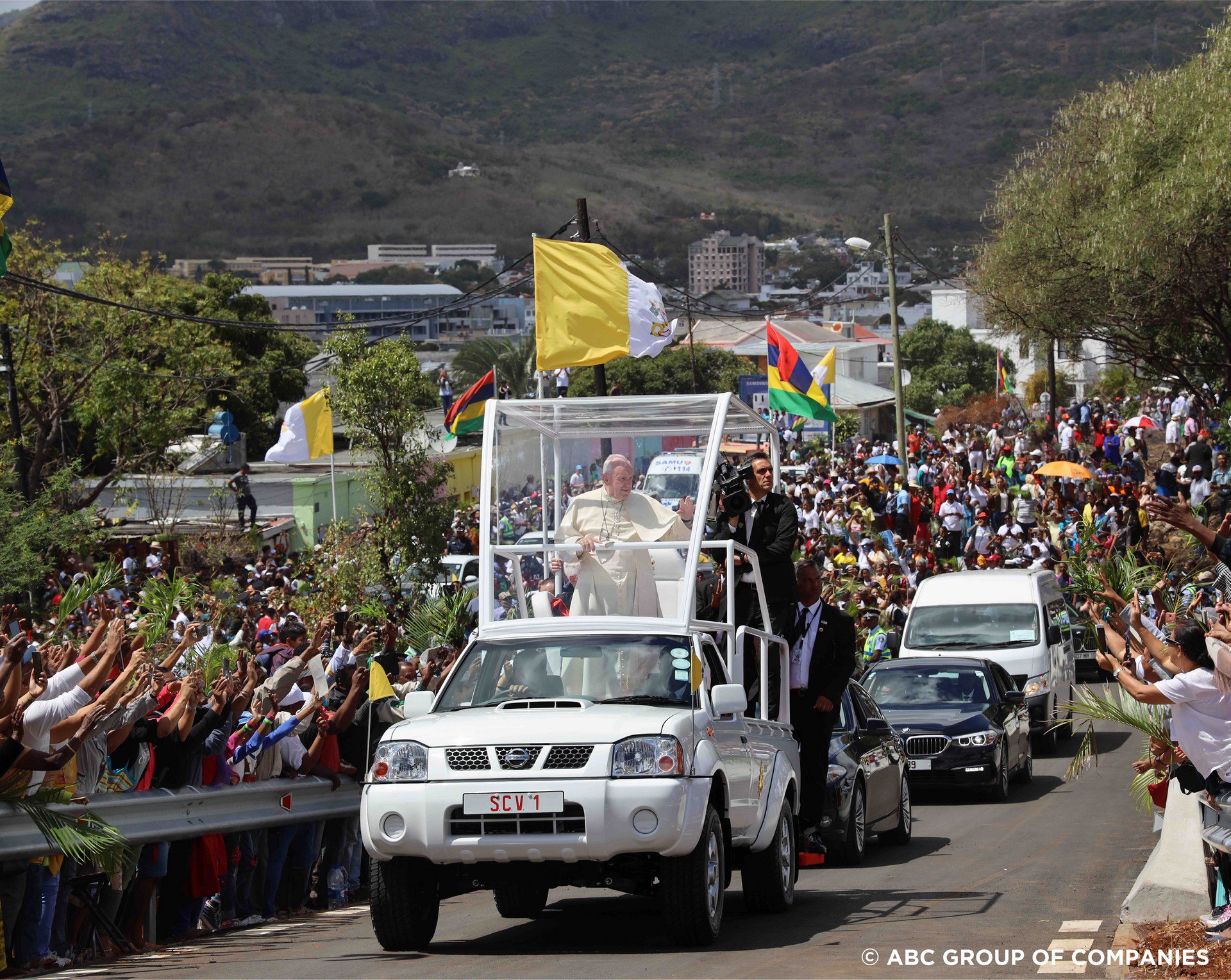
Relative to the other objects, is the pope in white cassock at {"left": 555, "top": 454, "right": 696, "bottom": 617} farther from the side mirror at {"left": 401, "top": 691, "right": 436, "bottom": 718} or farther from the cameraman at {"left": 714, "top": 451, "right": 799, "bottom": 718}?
the side mirror at {"left": 401, "top": 691, "right": 436, "bottom": 718}

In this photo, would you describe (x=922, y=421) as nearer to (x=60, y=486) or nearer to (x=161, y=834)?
(x=60, y=486)

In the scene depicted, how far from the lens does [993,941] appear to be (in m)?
8.24

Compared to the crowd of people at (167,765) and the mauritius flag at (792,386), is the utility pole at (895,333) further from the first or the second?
the crowd of people at (167,765)

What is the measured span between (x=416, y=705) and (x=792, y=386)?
991 inches

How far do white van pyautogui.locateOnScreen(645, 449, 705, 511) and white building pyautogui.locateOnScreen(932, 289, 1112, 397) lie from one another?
27.8 m

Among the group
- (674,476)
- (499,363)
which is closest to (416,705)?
(674,476)

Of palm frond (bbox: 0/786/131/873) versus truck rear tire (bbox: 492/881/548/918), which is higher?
palm frond (bbox: 0/786/131/873)

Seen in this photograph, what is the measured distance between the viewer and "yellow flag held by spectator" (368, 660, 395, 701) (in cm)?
1112

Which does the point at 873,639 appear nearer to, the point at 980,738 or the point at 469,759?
the point at 980,738

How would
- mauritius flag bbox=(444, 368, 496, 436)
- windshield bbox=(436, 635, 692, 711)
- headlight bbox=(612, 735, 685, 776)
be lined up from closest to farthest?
1. headlight bbox=(612, 735, 685, 776)
2. windshield bbox=(436, 635, 692, 711)
3. mauritius flag bbox=(444, 368, 496, 436)

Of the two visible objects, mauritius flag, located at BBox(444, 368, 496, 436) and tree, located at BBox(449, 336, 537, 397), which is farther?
tree, located at BBox(449, 336, 537, 397)

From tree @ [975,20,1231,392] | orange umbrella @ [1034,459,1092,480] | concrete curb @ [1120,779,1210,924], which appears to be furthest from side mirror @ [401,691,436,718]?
orange umbrella @ [1034,459,1092,480]

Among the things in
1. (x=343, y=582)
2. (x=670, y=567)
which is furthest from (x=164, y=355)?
(x=670, y=567)

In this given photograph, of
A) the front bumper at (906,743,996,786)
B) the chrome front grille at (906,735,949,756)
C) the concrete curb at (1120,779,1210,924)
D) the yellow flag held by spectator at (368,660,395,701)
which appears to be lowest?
the front bumper at (906,743,996,786)
